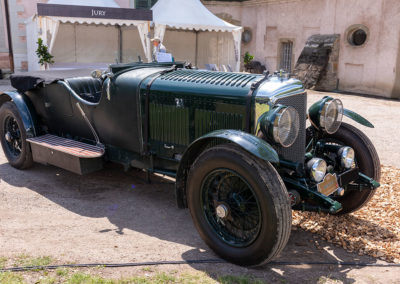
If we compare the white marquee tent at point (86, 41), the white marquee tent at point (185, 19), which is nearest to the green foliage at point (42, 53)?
the white marquee tent at point (86, 41)

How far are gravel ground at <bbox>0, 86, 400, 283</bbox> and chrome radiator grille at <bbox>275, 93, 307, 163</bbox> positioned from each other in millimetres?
700

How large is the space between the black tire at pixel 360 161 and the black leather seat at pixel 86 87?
2885 mm

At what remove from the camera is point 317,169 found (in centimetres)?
308

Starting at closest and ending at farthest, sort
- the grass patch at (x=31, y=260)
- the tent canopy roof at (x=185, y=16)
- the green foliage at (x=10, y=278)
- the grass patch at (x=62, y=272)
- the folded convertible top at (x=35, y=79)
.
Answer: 1. the green foliage at (x=10, y=278)
2. the grass patch at (x=62, y=272)
3. the grass patch at (x=31, y=260)
4. the folded convertible top at (x=35, y=79)
5. the tent canopy roof at (x=185, y=16)

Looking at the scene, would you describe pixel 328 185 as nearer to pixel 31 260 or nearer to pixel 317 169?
pixel 317 169

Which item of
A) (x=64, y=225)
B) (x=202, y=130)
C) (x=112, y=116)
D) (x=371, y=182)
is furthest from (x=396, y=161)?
(x=64, y=225)

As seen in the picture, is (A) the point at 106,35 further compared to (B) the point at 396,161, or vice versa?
(A) the point at 106,35

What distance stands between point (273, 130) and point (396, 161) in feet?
11.9

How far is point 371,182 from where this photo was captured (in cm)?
338

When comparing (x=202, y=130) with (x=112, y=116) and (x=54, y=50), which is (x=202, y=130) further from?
(x=54, y=50)

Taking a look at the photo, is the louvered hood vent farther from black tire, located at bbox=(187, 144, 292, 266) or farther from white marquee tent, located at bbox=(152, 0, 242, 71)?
white marquee tent, located at bbox=(152, 0, 242, 71)

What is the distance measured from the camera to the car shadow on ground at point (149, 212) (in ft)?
9.54

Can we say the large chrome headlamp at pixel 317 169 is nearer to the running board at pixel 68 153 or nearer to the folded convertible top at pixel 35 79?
the running board at pixel 68 153

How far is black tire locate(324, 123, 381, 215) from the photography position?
3.61m
